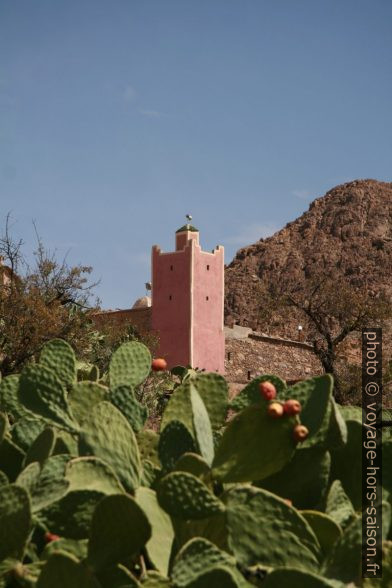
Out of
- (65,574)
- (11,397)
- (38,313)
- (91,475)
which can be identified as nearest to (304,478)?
(91,475)

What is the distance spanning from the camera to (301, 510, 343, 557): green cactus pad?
59.8 inches

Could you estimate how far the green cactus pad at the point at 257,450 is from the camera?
155 centimetres

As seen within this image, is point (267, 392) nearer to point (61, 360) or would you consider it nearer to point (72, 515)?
point (72, 515)

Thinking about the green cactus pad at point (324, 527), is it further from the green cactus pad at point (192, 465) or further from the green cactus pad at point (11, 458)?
the green cactus pad at point (11, 458)

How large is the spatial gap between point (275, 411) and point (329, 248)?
4767 centimetres

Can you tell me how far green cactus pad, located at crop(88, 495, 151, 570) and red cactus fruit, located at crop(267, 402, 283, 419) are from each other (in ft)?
1.04

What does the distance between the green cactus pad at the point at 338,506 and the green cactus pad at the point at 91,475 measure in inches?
16.3

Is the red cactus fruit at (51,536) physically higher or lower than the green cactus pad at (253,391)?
lower

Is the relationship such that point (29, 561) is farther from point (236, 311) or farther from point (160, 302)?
point (236, 311)

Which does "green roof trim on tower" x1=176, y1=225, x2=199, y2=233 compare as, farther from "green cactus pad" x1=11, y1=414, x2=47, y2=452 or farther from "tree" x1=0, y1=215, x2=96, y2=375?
"green cactus pad" x1=11, y1=414, x2=47, y2=452

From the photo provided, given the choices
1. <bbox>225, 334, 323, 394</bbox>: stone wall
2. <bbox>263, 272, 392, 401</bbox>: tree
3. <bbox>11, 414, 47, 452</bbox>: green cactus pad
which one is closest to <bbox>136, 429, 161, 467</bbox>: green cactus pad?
<bbox>11, 414, 47, 452</bbox>: green cactus pad

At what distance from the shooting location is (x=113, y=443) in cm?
158

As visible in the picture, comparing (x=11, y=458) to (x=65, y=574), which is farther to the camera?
(x=11, y=458)

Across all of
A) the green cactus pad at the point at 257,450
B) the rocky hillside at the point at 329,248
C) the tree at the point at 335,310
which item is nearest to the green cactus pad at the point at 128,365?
the green cactus pad at the point at 257,450
